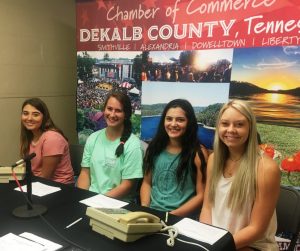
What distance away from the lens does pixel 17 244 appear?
118cm

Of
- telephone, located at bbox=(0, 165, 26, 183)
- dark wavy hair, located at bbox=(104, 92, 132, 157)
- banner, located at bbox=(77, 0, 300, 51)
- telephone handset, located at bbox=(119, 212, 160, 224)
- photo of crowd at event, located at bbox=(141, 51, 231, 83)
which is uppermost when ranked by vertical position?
banner, located at bbox=(77, 0, 300, 51)

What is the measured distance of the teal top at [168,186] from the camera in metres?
1.96

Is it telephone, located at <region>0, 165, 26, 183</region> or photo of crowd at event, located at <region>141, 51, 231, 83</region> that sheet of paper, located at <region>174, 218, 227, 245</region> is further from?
photo of crowd at event, located at <region>141, 51, 231, 83</region>

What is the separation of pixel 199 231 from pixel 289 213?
66cm

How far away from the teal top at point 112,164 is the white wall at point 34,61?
1.24 meters

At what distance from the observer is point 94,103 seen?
9.82 feet

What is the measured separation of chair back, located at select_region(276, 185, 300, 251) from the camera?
1.64 metres

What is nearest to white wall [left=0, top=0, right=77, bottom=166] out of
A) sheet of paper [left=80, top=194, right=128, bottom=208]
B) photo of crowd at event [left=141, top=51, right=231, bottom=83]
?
photo of crowd at event [left=141, top=51, right=231, bottom=83]

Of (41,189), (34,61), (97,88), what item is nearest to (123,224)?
(41,189)

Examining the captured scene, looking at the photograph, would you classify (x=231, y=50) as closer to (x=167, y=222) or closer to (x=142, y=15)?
(x=142, y=15)

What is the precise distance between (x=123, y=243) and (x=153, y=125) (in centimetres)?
156

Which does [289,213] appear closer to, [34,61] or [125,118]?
[125,118]

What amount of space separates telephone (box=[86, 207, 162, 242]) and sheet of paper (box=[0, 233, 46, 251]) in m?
0.22

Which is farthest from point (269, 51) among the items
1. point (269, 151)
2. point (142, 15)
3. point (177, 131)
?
point (142, 15)
